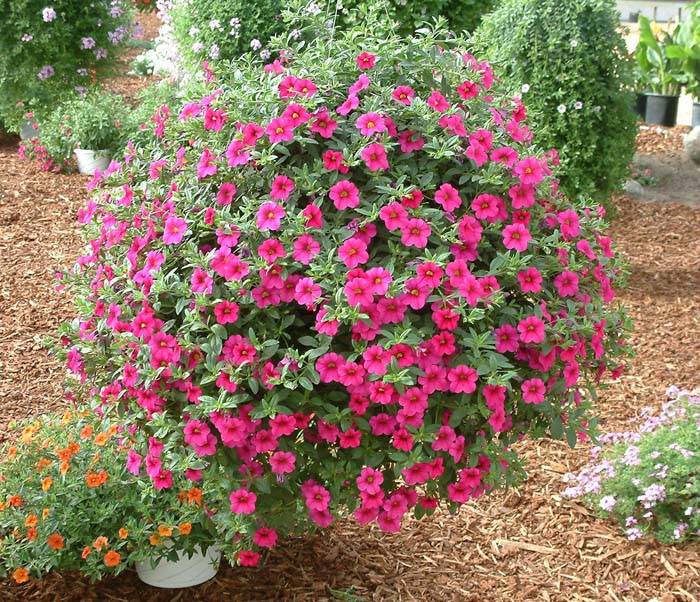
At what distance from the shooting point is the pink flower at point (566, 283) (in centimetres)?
229

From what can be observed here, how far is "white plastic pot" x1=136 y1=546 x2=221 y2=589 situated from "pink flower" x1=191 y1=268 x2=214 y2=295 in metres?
0.88

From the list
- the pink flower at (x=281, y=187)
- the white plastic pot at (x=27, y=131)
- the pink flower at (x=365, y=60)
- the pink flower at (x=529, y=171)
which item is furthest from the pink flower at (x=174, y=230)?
the white plastic pot at (x=27, y=131)

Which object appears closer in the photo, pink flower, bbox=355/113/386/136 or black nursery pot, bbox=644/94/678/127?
pink flower, bbox=355/113/386/136

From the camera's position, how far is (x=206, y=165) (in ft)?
7.63

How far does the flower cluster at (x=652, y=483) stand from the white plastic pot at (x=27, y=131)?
5.95 metres

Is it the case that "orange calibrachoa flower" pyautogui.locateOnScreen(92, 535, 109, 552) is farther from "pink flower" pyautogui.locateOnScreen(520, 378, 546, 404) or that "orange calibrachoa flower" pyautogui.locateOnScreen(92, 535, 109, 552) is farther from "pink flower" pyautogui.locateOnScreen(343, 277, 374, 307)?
"pink flower" pyautogui.locateOnScreen(520, 378, 546, 404)

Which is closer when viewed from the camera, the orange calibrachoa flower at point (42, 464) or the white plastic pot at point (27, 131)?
the orange calibrachoa flower at point (42, 464)

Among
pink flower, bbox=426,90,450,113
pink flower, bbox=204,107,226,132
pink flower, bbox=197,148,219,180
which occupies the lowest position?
pink flower, bbox=197,148,219,180

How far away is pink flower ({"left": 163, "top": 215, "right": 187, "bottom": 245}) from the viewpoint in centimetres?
226

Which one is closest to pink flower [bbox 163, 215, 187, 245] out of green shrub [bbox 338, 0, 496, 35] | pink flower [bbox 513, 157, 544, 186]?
pink flower [bbox 513, 157, 544, 186]

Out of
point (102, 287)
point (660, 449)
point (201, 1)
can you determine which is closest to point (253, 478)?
point (102, 287)

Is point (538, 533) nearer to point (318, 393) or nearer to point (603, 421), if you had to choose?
point (603, 421)

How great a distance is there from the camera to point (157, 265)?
7.46ft

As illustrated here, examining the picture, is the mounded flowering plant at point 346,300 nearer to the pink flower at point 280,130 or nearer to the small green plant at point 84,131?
the pink flower at point 280,130
